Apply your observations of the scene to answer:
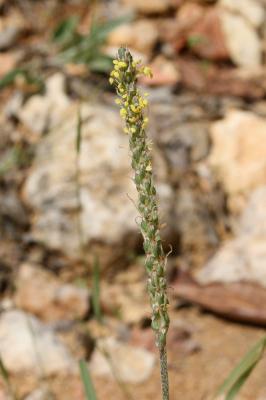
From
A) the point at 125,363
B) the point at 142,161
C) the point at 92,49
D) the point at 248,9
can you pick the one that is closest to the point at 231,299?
the point at 125,363

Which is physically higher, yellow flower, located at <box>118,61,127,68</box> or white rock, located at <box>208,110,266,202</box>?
white rock, located at <box>208,110,266,202</box>

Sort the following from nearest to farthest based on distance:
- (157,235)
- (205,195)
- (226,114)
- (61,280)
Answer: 1. (157,235)
2. (61,280)
3. (205,195)
4. (226,114)

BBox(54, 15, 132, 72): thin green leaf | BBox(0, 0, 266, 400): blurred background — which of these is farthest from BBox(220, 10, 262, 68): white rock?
BBox(54, 15, 132, 72): thin green leaf

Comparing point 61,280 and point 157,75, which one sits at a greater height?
point 157,75

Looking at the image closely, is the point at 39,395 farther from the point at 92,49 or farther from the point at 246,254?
the point at 92,49

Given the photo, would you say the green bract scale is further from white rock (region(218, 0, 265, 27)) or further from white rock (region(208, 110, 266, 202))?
white rock (region(218, 0, 265, 27))

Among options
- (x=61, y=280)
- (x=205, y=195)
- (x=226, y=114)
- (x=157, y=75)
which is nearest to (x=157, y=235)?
(x=61, y=280)

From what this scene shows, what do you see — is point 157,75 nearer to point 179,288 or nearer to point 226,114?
point 226,114

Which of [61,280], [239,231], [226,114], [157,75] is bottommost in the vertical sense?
[61,280]
